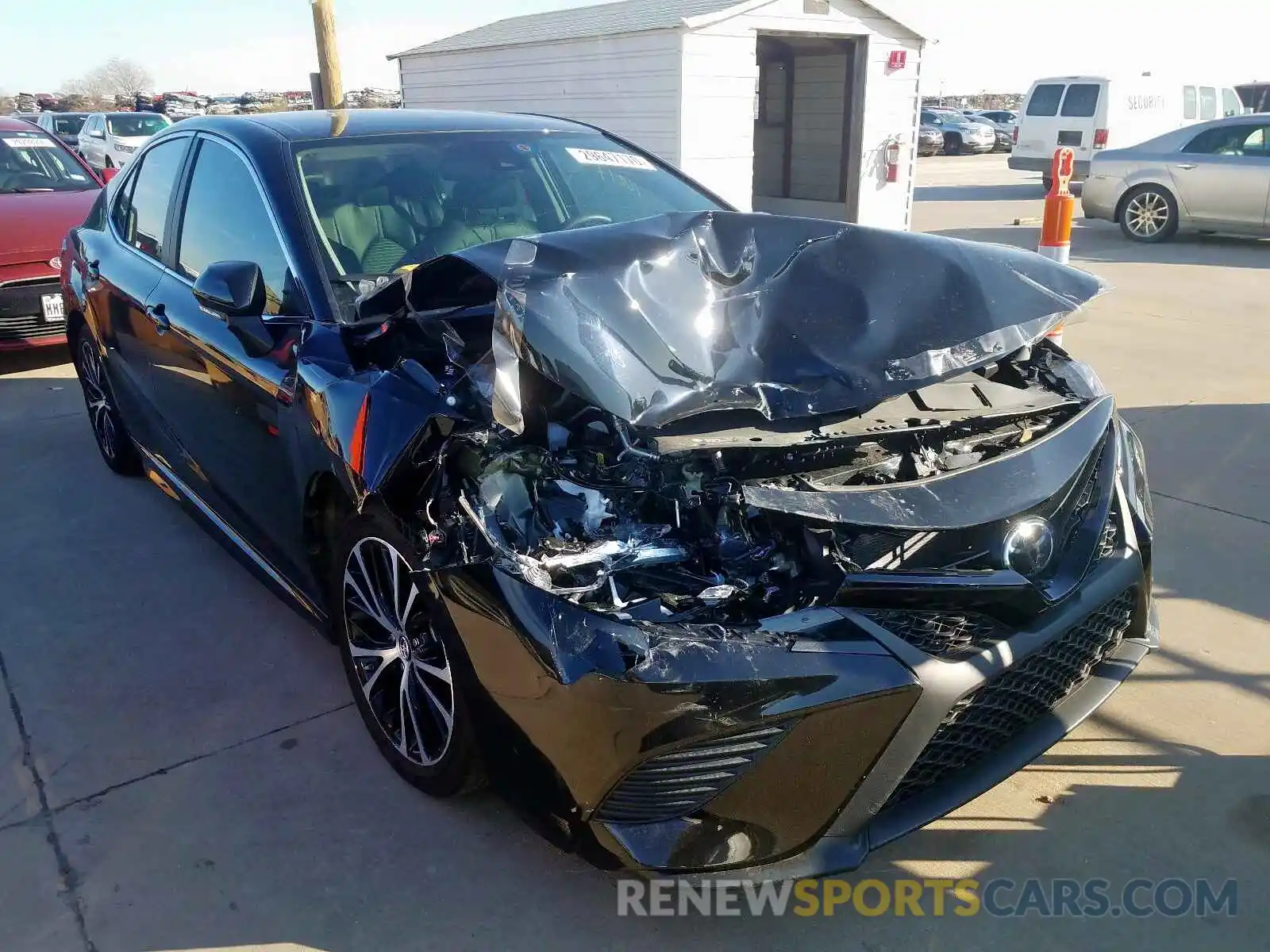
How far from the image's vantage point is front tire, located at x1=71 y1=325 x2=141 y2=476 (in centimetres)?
483

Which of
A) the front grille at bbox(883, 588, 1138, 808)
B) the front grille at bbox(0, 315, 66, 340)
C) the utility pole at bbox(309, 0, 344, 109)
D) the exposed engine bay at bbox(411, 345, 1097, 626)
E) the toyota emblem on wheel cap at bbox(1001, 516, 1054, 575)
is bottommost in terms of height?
the front grille at bbox(0, 315, 66, 340)

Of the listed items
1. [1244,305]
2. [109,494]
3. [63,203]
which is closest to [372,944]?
[109,494]

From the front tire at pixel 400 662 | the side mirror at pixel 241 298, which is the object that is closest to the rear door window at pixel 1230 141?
the side mirror at pixel 241 298

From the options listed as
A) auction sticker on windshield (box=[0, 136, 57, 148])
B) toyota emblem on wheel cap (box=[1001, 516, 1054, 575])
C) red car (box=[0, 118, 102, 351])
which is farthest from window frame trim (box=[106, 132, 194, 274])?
auction sticker on windshield (box=[0, 136, 57, 148])

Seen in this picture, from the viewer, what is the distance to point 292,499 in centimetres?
299

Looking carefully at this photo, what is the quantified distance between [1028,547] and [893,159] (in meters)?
9.94

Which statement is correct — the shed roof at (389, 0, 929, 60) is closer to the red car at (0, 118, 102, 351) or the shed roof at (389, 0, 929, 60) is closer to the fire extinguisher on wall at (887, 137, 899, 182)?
the fire extinguisher on wall at (887, 137, 899, 182)

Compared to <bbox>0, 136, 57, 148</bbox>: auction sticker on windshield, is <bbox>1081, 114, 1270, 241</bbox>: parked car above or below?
below

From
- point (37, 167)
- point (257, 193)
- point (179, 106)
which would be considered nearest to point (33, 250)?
point (37, 167)

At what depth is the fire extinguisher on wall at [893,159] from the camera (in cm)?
1129

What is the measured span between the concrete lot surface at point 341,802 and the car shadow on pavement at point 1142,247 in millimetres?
7650

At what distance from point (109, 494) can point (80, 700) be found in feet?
6.40

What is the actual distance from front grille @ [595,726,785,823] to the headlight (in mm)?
1348

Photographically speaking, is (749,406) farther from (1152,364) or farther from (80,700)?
(1152,364)
